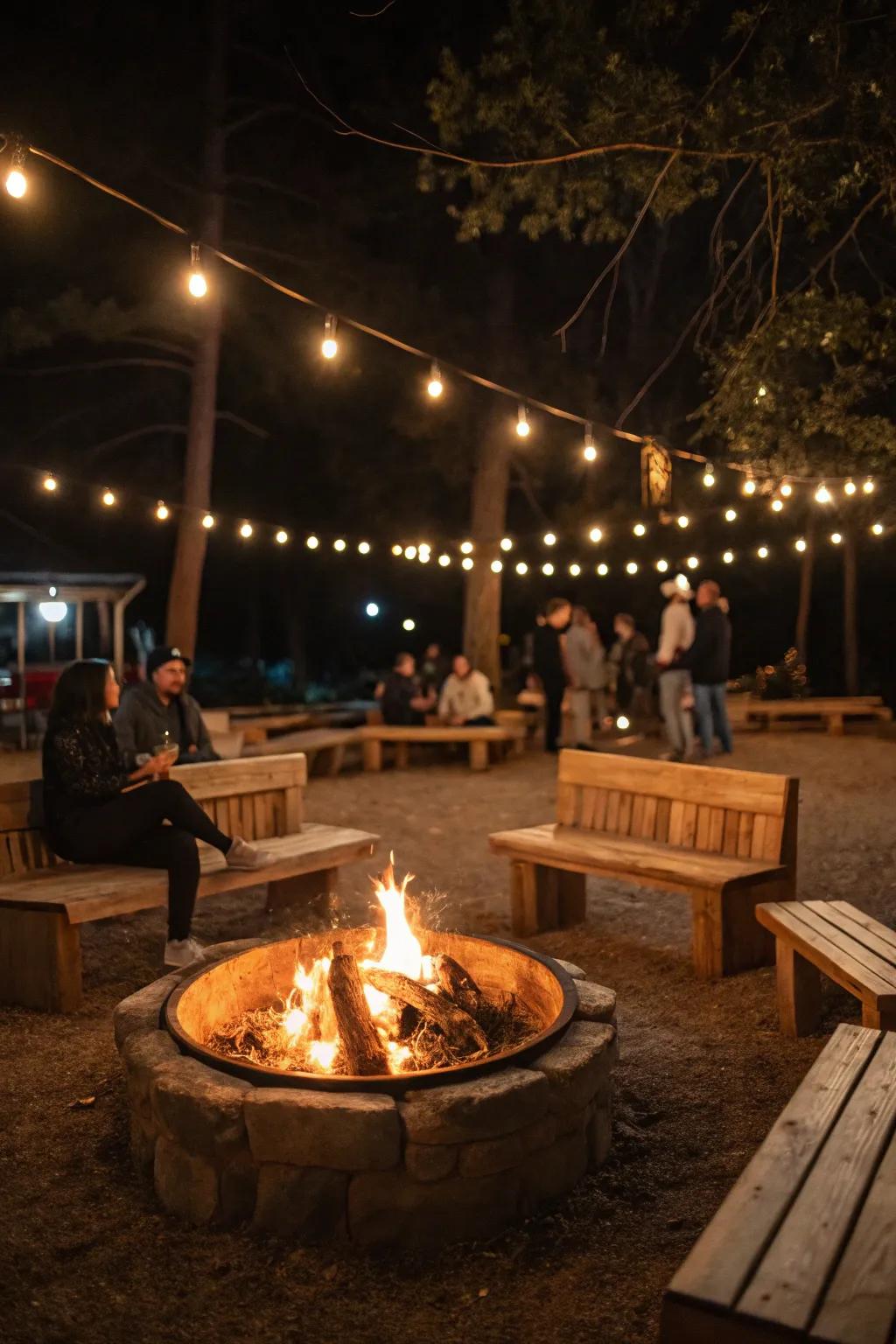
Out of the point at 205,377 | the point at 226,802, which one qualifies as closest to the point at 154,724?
the point at 226,802

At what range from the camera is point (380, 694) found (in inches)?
516

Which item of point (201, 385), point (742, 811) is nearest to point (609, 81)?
point (742, 811)

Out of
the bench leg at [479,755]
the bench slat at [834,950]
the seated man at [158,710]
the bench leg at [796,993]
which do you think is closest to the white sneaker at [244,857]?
the seated man at [158,710]

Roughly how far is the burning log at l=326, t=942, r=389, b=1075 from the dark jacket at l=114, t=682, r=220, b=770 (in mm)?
2661

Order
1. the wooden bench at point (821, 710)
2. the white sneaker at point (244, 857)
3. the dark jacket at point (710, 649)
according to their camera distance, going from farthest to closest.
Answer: the wooden bench at point (821, 710) → the dark jacket at point (710, 649) → the white sneaker at point (244, 857)

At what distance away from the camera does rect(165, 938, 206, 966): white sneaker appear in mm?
5215

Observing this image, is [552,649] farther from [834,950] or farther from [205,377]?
[834,950]

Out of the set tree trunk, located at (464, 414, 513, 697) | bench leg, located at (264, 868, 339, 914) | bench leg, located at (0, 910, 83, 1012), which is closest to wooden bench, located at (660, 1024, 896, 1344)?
bench leg, located at (0, 910, 83, 1012)

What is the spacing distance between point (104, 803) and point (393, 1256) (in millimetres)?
2812

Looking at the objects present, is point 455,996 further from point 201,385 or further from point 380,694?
point 201,385

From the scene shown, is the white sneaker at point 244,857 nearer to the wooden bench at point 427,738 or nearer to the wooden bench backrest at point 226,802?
the wooden bench backrest at point 226,802

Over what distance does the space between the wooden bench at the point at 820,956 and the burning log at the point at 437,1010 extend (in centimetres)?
135

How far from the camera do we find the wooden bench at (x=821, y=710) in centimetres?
1520

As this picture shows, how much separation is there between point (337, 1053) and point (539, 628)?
8900 mm
